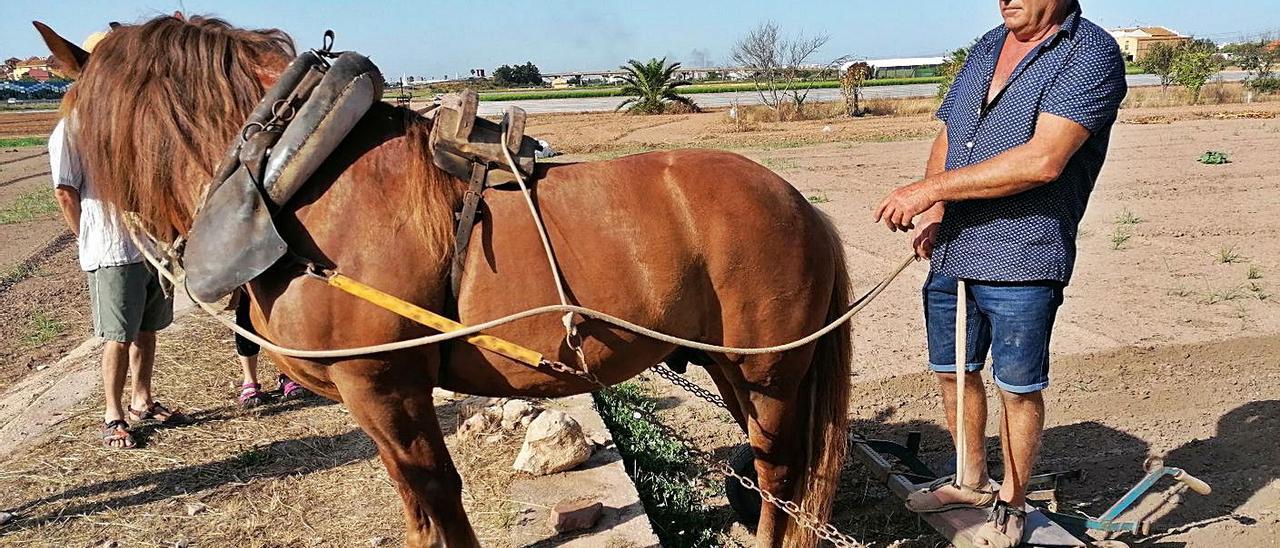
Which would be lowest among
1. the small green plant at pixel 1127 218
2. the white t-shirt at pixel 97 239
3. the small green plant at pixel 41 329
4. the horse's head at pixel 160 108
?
the small green plant at pixel 41 329

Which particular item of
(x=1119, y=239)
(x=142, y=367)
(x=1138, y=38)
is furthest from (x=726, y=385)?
(x=1138, y=38)

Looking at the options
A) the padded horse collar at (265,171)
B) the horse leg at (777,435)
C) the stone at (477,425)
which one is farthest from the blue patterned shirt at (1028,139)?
the stone at (477,425)

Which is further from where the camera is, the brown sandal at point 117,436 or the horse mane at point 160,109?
the brown sandal at point 117,436

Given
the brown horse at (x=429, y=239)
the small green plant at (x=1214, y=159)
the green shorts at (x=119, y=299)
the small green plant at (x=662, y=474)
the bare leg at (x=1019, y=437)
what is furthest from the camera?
the small green plant at (x=1214, y=159)

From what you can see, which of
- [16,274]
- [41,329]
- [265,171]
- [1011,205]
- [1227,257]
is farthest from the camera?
[16,274]

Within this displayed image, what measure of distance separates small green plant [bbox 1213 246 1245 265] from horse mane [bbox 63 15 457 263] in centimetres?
723

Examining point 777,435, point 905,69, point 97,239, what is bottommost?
point 777,435

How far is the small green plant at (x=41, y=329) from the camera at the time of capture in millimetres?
5840

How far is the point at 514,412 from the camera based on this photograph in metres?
3.91

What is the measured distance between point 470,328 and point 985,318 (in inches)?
69.5

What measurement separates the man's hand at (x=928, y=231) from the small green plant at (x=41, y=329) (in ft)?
20.1

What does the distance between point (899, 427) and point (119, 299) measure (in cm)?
395

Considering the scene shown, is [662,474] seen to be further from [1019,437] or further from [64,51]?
[64,51]

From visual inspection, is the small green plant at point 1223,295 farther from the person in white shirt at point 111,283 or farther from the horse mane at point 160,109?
the person in white shirt at point 111,283
